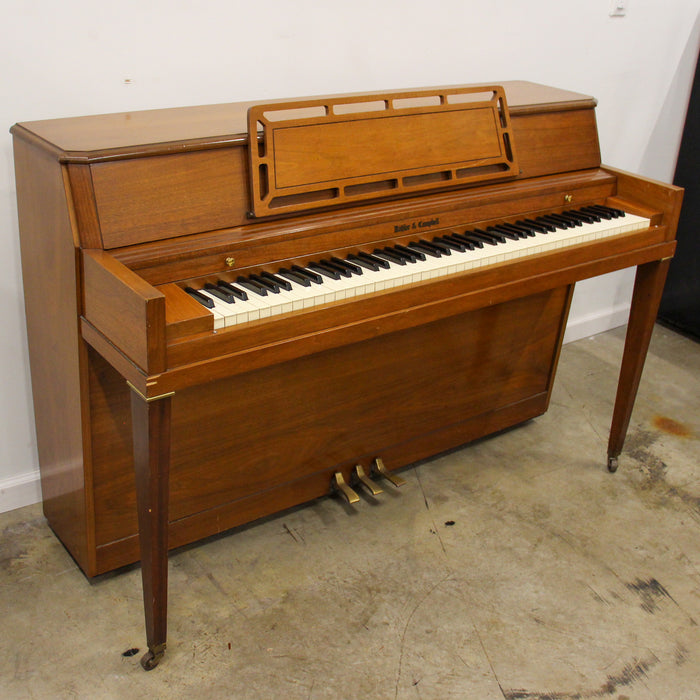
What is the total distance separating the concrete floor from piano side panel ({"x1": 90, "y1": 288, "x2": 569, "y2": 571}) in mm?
120

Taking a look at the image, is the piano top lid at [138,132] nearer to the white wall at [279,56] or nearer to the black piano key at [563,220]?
the white wall at [279,56]

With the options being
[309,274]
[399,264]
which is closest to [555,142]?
[399,264]

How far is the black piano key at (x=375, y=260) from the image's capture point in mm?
2061

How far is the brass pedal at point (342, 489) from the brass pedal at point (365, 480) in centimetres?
6

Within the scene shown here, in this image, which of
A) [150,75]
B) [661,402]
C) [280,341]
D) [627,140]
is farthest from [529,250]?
[627,140]

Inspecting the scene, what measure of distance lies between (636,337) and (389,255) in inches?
39.2

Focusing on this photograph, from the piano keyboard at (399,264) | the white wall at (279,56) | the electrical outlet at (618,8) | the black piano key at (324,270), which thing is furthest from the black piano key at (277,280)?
the electrical outlet at (618,8)

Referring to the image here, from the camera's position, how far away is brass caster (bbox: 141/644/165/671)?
196 cm

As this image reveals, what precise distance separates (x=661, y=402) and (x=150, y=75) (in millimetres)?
2298

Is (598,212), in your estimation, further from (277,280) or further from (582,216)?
(277,280)

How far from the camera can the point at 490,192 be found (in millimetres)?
2387

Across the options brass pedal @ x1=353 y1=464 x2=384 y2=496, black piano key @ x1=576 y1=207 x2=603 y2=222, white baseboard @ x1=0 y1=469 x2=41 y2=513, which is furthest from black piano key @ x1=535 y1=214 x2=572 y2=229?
white baseboard @ x1=0 y1=469 x2=41 y2=513

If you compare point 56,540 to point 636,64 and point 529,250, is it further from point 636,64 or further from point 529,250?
point 636,64

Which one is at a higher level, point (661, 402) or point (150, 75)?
point (150, 75)
